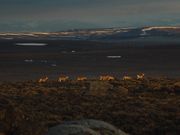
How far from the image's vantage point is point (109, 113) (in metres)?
19.2

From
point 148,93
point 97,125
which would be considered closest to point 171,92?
point 148,93

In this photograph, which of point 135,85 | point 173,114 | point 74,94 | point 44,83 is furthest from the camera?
point 44,83

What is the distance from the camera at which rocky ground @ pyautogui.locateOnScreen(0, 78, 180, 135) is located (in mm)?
13955

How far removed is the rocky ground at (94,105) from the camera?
14.0 meters

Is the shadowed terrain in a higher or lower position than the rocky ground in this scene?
lower

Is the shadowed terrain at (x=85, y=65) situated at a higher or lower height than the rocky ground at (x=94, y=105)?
lower

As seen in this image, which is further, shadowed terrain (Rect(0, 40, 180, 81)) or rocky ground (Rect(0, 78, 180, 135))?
shadowed terrain (Rect(0, 40, 180, 81))

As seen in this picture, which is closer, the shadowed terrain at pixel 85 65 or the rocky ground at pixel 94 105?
the rocky ground at pixel 94 105

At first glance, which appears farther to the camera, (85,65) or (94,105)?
(85,65)

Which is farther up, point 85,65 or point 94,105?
point 94,105

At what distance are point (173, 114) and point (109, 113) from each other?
2150 mm

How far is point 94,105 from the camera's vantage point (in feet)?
67.8

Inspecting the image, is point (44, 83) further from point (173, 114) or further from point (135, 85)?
point (173, 114)

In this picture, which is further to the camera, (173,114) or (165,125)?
(173,114)
